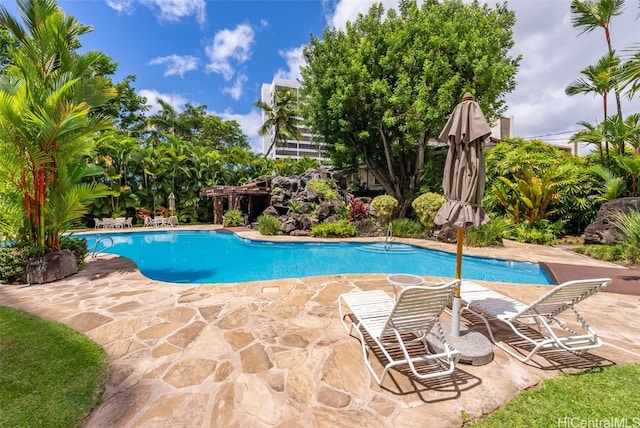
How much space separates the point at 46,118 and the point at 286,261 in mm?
7117

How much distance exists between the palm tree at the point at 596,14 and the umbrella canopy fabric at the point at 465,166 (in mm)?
12480

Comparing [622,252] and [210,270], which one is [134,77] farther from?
[622,252]

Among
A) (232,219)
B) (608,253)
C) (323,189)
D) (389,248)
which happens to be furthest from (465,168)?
(232,219)

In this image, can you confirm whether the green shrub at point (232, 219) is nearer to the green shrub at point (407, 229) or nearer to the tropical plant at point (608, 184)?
the green shrub at point (407, 229)

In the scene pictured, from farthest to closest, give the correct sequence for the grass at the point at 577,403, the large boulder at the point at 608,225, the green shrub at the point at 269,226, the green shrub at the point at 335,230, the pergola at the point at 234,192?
the pergola at the point at 234,192
the green shrub at the point at 269,226
the green shrub at the point at 335,230
the large boulder at the point at 608,225
the grass at the point at 577,403

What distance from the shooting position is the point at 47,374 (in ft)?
9.37

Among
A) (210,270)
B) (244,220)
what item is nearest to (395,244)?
(210,270)

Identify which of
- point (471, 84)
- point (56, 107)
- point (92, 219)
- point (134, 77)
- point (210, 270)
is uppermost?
point (134, 77)

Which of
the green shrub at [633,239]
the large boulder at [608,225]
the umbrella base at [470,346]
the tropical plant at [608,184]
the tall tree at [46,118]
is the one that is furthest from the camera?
the tropical plant at [608,184]

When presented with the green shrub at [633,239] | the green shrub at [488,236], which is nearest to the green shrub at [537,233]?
the green shrub at [488,236]

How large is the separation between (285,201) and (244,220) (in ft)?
12.5

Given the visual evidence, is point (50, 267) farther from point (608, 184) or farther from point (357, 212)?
point (608, 184)

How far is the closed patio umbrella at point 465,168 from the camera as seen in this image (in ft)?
9.87

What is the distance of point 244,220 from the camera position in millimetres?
18812
